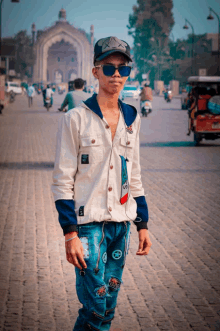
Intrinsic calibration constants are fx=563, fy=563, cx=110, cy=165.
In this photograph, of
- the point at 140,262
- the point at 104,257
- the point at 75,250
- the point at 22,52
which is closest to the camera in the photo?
the point at 75,250

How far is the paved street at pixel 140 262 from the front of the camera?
4.01m

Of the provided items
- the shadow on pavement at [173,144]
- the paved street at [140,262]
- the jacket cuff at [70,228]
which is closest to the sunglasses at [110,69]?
the jacket cuff at [70,228]

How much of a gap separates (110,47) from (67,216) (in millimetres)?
855

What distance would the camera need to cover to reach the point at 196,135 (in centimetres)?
1633

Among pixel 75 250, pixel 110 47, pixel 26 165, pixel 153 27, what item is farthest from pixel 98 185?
pixel 153 27

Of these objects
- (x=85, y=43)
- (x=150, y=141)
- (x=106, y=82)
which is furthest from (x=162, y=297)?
(x=85, y=43)

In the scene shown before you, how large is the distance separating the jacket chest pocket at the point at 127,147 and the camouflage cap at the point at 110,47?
42cm

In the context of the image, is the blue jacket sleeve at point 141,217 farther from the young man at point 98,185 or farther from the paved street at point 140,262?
the paved street at point 140,262

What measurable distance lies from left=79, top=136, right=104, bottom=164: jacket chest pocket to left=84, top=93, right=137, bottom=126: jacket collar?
13cm

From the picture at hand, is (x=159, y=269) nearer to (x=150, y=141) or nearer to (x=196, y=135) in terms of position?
(x=196, y=135)

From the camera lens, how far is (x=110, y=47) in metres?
2.78

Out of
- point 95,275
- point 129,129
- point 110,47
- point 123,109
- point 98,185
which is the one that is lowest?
point 95,275

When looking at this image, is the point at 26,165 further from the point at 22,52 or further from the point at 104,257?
the point at 22,52

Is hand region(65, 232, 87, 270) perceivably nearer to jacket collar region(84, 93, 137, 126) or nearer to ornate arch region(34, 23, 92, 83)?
jacket collar region(84, 93, 137, 126)
